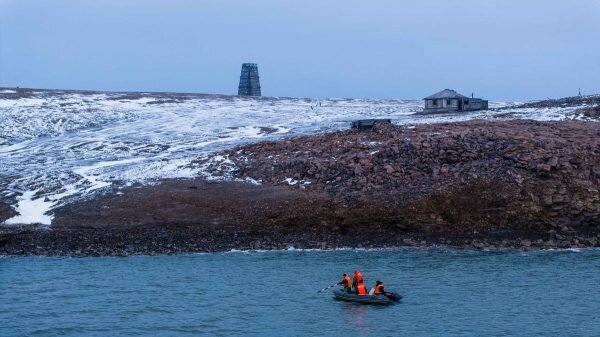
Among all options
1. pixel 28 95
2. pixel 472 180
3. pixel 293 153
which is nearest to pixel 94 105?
pixel 28 95

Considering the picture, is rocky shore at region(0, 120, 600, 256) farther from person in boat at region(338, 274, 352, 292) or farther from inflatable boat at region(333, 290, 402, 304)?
inflatable boat at region(333, 290, 402, 304)

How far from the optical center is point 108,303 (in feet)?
85.1

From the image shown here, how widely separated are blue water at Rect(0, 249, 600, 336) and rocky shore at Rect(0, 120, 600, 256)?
6.06 ft

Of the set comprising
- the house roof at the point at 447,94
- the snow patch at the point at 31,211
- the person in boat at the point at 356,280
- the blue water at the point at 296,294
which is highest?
the house roof at the point at 447,94

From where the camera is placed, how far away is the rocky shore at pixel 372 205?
114 feet

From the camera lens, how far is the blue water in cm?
2320

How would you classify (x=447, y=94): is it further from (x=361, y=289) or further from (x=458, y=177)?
(x=361, y=289)

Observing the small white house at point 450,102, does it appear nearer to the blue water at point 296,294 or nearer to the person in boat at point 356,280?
the blue water at point 296,294

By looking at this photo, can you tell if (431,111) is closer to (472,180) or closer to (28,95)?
(472,180)

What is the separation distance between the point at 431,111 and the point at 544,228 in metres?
35.9

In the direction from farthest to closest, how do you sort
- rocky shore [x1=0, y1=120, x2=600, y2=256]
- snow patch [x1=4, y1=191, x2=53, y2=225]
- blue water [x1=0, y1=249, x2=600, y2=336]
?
1. snow patch [x1=4, y1=191, x2=53, y2=225]
2. rocky shore [x1=0, y1=120, x2=600, y2=256]
3. blue water [x1=0, y1=249, x2=600, y2=336]

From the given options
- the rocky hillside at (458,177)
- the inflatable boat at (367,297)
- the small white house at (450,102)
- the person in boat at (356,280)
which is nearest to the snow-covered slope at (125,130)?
the small white house at (450,102)

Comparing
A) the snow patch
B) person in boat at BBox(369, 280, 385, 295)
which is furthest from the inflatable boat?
the snow patch

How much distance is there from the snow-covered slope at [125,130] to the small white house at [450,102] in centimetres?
330
